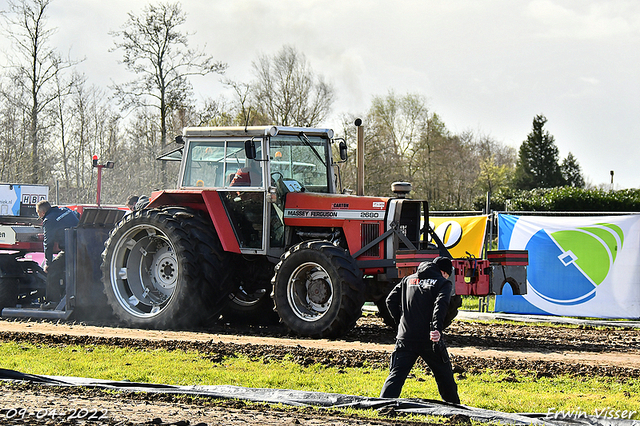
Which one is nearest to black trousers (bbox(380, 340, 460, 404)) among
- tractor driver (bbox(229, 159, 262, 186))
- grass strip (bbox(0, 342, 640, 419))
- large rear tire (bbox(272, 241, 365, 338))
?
grass strip (bbox(0, 342, 640, 419))

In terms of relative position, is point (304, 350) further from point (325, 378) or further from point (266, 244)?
point (266, 244)

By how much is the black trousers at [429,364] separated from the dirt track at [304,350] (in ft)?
2.35

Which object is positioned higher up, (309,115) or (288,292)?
(309,115)

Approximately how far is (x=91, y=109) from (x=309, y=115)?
1029cm

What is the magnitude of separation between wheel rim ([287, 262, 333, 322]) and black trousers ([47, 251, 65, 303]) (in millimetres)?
4443

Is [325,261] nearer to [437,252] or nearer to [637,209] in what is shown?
[437,252]

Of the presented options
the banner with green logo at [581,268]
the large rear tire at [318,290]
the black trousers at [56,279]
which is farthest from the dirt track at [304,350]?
the banner with green logo at [581,268]

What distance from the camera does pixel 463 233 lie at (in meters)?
14.4

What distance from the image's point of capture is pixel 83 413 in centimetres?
545

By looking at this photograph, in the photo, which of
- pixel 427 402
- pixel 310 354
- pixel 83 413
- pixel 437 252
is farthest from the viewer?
pixel 437 252

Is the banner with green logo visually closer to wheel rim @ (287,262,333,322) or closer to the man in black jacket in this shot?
wheel rim @ (287,262,333,322)

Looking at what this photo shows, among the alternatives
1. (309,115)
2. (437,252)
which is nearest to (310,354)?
(437,252)

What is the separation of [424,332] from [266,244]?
4810 mm

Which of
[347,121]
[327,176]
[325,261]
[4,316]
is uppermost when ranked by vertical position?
[347,121]
